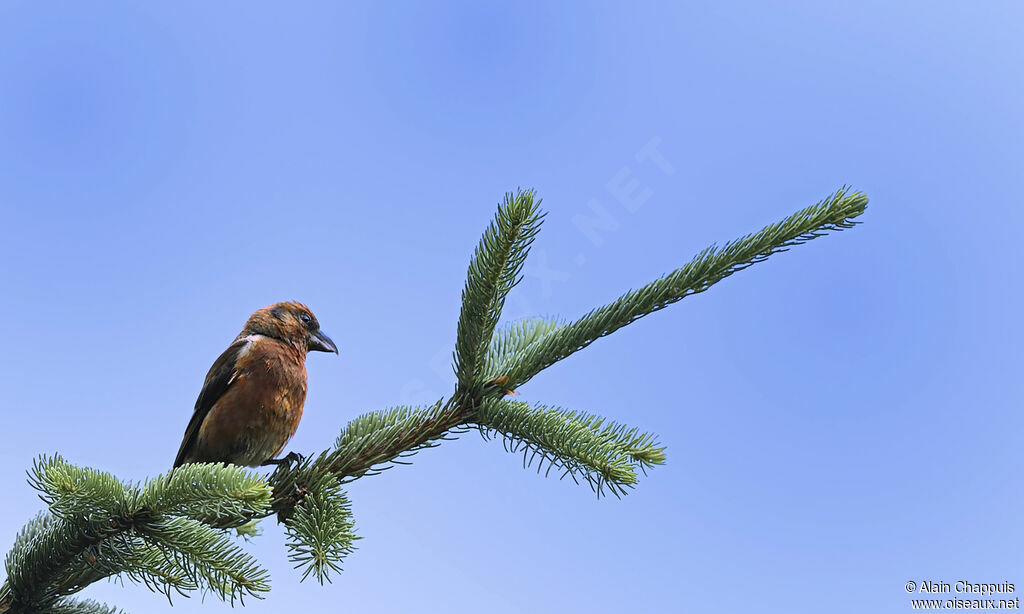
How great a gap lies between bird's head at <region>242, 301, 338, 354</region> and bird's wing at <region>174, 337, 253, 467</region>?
0.24 metres

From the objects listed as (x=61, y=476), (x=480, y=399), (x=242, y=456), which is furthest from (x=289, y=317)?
(x=61, y=476)

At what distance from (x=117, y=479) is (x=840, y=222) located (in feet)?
6.89

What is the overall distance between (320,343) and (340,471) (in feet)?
6.19

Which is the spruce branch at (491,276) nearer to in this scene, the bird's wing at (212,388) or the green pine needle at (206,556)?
the green pine needle at (206,556)

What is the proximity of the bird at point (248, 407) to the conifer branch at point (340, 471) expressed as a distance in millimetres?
993

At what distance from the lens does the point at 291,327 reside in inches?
169

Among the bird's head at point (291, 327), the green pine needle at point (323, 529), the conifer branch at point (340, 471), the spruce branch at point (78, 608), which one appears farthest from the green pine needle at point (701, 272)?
the bird's head at point (291, 327)

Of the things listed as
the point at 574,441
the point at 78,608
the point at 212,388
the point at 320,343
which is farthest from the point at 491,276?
the point at 320,343

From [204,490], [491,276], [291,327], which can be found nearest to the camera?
[204,490]

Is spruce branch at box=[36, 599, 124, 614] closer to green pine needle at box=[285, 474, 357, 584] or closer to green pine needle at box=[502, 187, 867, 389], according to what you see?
green pine needle at box=[285, 474, 357, 584]

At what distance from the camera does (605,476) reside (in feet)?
7.89

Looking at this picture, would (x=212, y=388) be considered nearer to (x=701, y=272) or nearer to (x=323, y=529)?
(x=323, y=529)

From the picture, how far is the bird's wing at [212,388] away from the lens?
3797mm

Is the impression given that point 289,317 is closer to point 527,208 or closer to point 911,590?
point 527,208
